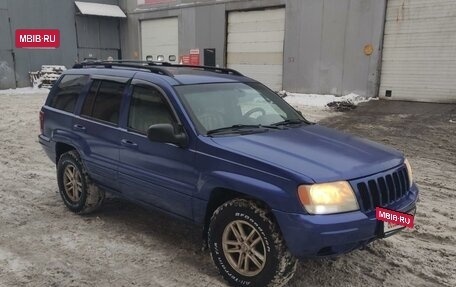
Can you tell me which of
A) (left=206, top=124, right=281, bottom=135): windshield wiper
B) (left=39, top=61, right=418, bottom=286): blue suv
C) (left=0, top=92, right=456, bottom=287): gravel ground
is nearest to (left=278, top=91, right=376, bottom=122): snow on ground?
(left=0, top=92, right=456, bottom=287): gravel ground

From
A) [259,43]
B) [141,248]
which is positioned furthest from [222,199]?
[259,43]

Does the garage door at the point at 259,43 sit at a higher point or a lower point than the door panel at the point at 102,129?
higher

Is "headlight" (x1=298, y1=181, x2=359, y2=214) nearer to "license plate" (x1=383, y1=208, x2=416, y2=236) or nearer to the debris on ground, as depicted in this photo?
"license plate" (x1=383, y1=208, x2=416, y2=236)

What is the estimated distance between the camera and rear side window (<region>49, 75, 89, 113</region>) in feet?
17.2

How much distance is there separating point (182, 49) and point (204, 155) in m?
19.1

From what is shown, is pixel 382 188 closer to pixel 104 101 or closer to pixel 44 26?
pixel 104 101

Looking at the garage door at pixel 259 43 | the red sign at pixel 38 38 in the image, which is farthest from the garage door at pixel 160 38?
the red sign at pixel 38 38

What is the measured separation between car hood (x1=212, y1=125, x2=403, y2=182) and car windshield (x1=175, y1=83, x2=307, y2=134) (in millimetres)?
240

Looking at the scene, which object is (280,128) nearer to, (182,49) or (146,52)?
(182,49)

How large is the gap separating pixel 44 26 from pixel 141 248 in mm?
21092

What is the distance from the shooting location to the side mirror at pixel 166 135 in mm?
3686

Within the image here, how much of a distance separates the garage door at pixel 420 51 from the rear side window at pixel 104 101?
12325mm

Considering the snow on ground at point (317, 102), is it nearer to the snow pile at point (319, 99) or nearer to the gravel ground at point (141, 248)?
the snow pile at point (319, 99)

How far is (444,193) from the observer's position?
597 cm
